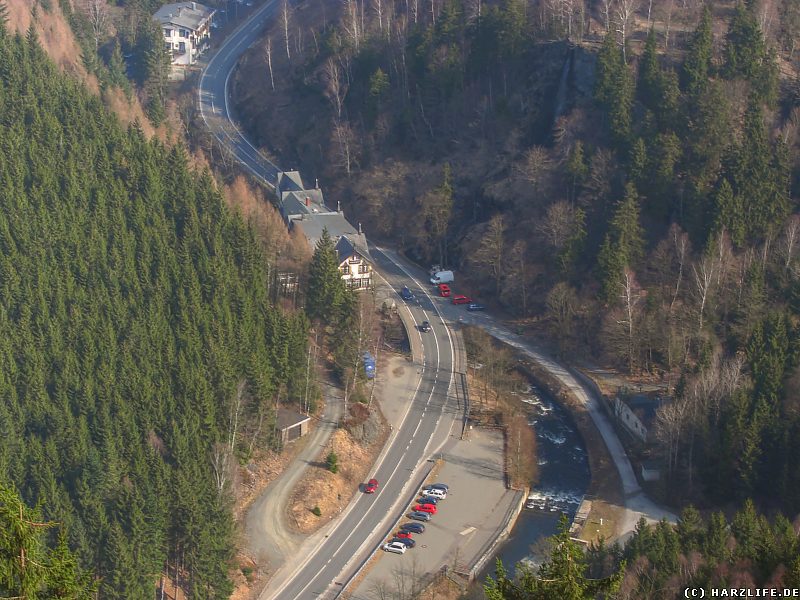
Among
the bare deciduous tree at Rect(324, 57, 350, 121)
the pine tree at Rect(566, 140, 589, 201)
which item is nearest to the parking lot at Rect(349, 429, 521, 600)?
the pine tree at Rect(566, 140, 589, 201)

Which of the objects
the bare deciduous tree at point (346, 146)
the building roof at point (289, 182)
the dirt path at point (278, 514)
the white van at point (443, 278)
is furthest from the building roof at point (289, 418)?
the bare deciduous tree at point (346, 146)

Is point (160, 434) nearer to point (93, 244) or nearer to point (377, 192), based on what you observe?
point (93, 244)

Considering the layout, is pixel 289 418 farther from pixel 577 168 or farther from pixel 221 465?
pixel 577 168

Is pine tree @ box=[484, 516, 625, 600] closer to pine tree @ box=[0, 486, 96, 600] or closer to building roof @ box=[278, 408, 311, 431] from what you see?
pine tree @ box=[0, 486, 96, 600]

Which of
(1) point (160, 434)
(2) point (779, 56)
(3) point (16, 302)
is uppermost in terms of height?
(2) point (779, 56)

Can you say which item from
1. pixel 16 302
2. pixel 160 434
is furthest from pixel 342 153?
pixel 160 434

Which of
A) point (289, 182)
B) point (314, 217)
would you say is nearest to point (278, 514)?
point (314, 217)

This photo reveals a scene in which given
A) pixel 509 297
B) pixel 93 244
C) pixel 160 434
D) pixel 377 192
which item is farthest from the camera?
pixel 377 192

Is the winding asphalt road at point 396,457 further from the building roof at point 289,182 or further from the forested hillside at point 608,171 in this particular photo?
the forested hillside at point 608,171
